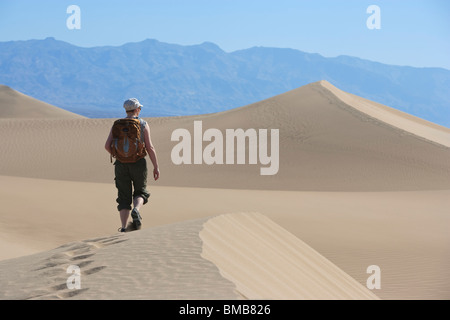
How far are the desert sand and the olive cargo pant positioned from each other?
0.52m

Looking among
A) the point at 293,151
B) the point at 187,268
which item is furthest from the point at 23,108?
the point at 187,268

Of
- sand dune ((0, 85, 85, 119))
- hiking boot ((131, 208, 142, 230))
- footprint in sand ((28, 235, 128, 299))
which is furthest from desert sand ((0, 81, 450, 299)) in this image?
sand dune ((0, 85, 85, 119))

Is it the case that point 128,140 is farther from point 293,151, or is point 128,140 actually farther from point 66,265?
point 293,151

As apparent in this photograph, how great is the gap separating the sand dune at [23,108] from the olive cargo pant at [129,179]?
81.3m

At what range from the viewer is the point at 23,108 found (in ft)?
303

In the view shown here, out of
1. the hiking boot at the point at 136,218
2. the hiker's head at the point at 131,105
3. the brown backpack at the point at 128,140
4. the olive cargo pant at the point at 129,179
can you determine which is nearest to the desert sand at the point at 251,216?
the hiking boot at the point at 136,218

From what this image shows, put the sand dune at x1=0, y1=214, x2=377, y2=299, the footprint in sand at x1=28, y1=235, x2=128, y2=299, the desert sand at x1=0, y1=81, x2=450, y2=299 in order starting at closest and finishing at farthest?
the sand dune at x1=0, y1=214, x2=377, y2=299 → the footprint in sand at x1=28, y1=235, x2=128, y2=299 → the desert sand at x1=0, y1=81, x2=450, y2=299

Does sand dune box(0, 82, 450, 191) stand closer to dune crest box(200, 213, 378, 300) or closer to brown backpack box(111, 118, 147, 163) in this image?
dune crest box(200, 213, 378, 300)

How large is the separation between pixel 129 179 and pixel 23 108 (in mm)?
91443

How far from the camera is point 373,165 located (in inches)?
1040

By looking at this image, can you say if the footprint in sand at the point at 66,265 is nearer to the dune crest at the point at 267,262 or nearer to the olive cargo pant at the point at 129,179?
the olive cargo pant at the point at 129,179

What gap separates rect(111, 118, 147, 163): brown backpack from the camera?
22.2ft
